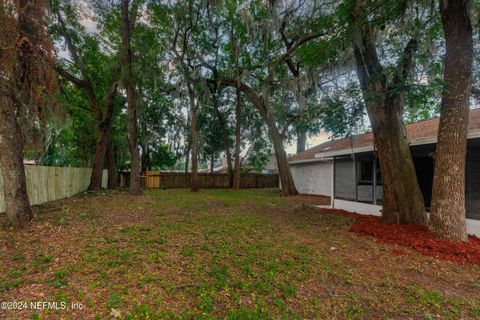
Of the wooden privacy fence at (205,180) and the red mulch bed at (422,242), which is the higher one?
the wooden privacy fence at (205,180)

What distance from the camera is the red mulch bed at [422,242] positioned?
3.61 meters

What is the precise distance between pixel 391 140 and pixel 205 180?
14.0m

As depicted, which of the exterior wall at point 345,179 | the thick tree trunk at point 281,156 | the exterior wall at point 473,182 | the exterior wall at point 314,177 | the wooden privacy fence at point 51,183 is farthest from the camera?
the exterior wall at point 314,177

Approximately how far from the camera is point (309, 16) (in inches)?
325

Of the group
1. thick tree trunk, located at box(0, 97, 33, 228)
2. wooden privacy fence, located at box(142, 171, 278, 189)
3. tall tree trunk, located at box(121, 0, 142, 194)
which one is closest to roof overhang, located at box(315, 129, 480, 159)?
thick tree trunk, located at box(0, 97, 33, 228)

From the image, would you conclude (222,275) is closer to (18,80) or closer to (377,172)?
(18,80)

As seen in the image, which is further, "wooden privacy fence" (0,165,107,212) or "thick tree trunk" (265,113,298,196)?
"thick tree trunk" (265,113,298,196)

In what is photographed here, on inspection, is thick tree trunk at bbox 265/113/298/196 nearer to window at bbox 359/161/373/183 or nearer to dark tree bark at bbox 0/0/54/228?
window at bbox 359/161/373/183

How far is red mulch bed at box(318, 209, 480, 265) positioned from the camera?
3.61 metres

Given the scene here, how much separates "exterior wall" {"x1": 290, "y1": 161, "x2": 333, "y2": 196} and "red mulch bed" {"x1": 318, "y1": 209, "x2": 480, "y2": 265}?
7.65 meters

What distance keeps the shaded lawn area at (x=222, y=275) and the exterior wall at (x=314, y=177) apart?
8282 millimetres

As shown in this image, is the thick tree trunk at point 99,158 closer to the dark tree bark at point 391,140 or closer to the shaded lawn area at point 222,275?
the shaded lawn area at point 222,275

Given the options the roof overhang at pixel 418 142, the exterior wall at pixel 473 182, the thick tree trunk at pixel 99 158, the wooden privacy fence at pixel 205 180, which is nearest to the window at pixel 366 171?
the roof overhang at pixel 418 142

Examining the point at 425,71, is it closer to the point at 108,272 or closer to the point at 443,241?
the point at 443,241
